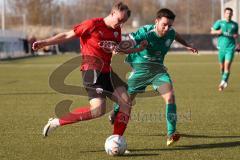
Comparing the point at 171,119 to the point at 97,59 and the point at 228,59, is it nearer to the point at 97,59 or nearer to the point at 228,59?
the point at 97,59

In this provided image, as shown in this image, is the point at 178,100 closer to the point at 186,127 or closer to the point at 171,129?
the point at 186,127

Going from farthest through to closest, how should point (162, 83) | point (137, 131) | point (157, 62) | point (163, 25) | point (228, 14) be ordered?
point (228, 14), point (137, 131), point (157, 62), point (162, 83), point (163, 25)

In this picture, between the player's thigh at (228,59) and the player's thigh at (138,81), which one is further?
the player's thigh at (228,59)

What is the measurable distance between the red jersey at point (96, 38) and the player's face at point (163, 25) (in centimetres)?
70

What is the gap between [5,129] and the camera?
970cm

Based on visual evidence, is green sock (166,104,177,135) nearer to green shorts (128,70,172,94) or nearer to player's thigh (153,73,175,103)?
player's thigh (153,73,175,103)

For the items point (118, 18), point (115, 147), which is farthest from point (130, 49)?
point (115, 147)

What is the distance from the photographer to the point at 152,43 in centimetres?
858

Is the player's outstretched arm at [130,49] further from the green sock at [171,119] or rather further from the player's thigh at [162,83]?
the green sock at [171,119]

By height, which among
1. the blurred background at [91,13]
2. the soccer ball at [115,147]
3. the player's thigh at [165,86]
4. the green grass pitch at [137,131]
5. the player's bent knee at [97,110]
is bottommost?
the blurred background at [91,13]

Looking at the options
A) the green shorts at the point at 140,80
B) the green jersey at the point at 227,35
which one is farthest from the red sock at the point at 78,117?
the green jersey at the point at 227,35

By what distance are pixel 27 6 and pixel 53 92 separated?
Result: 8003 cm

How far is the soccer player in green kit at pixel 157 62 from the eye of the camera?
8.20 m

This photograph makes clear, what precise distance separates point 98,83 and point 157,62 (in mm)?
1320
